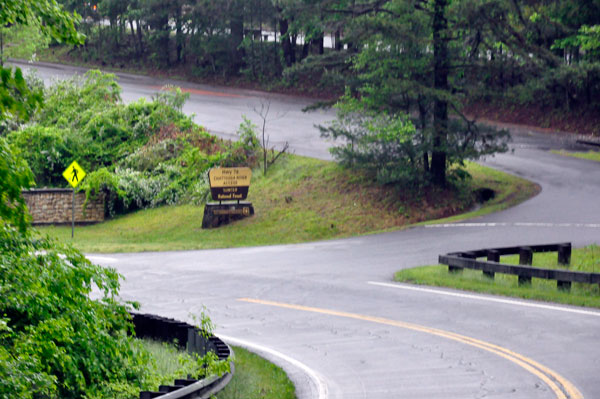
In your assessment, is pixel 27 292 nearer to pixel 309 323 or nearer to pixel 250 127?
pixel 309 323

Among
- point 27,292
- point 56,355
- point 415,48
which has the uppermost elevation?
point 415,48

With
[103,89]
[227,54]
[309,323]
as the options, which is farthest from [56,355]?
[227,54]

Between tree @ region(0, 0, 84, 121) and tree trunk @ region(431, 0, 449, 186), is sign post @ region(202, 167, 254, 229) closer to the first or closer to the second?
tree trunk @ region(431, 0, 449, 186)

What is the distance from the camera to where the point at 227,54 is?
53844mm

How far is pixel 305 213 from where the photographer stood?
2934 cm

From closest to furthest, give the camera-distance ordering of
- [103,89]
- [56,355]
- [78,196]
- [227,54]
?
[56,355] → [78,196] → [103,89] → [227,54]

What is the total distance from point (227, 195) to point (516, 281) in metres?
13.8

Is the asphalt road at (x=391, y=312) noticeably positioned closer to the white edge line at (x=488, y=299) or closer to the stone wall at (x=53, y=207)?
Result: the white edge line at (x=488, y=299)

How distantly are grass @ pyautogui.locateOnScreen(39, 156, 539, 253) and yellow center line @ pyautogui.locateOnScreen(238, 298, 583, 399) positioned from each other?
1070 centimetres

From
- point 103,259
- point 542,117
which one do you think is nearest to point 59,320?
point 103,259

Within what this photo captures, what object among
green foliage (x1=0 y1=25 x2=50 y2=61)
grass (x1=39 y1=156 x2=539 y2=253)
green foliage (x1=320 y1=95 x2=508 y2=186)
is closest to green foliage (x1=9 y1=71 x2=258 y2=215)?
grass (x1=39 y1=156 x2=539 y2=253)

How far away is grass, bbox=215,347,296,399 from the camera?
34.5 ft

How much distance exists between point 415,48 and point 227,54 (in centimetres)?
2703

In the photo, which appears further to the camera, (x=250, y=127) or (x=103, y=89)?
(x=103, y=89)
